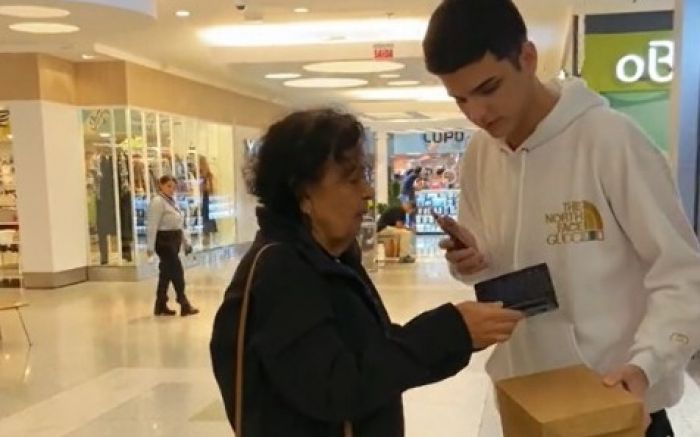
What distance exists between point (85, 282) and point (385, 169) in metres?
11.8

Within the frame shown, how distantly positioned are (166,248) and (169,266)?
0.26 meters

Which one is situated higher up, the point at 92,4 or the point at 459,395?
the point at 92,4

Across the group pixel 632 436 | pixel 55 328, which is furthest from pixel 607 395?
pixel 55 328

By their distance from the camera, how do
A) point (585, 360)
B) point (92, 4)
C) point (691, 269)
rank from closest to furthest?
point (691, 269), point (585, 360), point (92, 4)

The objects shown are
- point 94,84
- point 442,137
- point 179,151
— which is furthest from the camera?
point 442,137

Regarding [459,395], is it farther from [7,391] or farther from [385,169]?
[385,169]

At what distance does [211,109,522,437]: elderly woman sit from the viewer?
127 cm

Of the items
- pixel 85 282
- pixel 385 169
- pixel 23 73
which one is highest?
pixel 23 73

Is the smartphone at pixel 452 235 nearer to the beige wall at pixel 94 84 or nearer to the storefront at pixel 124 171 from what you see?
the beige wall at pixel 94 84

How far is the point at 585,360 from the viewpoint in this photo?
5.02ft

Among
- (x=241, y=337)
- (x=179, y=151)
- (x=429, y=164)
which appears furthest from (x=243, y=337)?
(x=429, y=164)

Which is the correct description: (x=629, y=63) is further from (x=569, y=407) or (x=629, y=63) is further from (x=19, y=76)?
(x=19, y=76)

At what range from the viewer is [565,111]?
1553 mm

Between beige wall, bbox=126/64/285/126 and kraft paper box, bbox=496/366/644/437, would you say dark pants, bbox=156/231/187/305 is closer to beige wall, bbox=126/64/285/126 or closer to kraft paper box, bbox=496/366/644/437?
beige wall, bbox=126/64/285/126
